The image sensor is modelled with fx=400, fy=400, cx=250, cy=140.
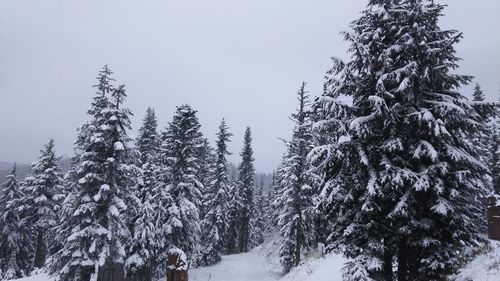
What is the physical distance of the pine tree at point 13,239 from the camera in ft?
132

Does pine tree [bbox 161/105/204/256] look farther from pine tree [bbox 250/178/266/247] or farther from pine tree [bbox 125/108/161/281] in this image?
pine tree [bbox 250/178/266/247]

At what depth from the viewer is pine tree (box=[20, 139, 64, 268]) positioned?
3838 centimetres

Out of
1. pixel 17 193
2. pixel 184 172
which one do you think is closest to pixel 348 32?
pixel 184 172

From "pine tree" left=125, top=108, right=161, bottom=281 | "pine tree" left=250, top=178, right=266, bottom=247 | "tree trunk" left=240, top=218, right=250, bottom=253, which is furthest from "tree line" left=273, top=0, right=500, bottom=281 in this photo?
"pine tree" left=250, top=178, right=266, bottom=247

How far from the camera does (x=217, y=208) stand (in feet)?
156

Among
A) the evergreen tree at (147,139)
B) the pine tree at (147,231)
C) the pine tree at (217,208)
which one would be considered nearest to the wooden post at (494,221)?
the pine tree at (147,231)

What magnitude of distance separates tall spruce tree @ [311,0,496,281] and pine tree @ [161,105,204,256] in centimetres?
1930

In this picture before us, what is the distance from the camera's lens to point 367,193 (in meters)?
11.9

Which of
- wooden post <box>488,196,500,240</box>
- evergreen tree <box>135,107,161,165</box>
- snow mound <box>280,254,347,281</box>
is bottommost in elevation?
snow mound <box>280,254,347,281</box>

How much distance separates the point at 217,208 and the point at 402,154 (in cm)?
3707

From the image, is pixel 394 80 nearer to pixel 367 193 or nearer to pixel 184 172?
pixel 367 193

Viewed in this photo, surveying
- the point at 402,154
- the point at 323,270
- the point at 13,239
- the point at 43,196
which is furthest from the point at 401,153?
the point at 13,239

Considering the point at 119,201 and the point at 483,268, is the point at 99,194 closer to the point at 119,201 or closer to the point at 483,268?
the point at 119,201

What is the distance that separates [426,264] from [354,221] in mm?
2320
